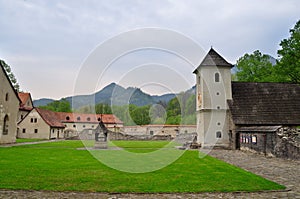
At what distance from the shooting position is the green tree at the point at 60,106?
87.9 metres

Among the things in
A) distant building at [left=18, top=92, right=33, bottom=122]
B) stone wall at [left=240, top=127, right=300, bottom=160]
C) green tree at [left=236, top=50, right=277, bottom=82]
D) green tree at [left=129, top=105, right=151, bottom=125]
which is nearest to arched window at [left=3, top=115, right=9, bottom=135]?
distant building at [left=18, top=92, right=33, bottom=122]

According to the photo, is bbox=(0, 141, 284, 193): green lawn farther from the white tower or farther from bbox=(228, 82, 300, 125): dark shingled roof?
the white tower

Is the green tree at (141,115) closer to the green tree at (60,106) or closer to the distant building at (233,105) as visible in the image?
the distant building at (233,105)

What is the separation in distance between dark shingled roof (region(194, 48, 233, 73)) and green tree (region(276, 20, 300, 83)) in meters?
8.61

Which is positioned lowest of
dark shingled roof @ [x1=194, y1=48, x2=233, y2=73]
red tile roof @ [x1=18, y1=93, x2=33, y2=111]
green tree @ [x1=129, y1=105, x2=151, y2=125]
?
green tree @ [x1=129, y1=105, x2=151, y2=125]

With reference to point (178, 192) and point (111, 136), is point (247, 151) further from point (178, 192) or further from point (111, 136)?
point (111, 136)

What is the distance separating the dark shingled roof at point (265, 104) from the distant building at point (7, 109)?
2325cm

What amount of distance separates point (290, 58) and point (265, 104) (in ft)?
28.9

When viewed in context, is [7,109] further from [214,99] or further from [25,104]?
[25,104]

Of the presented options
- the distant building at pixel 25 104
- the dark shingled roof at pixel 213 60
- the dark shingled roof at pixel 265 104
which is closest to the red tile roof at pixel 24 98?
the distant building at pixel 25 104

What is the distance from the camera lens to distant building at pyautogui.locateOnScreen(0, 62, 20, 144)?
29.7 metres

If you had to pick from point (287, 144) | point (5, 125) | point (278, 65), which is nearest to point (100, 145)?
point (5, 125)

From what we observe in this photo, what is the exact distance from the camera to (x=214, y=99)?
26953 millimetres

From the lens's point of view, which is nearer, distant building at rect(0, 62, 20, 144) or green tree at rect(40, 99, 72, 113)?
distant building at rect(0, 62, 20, 144)
